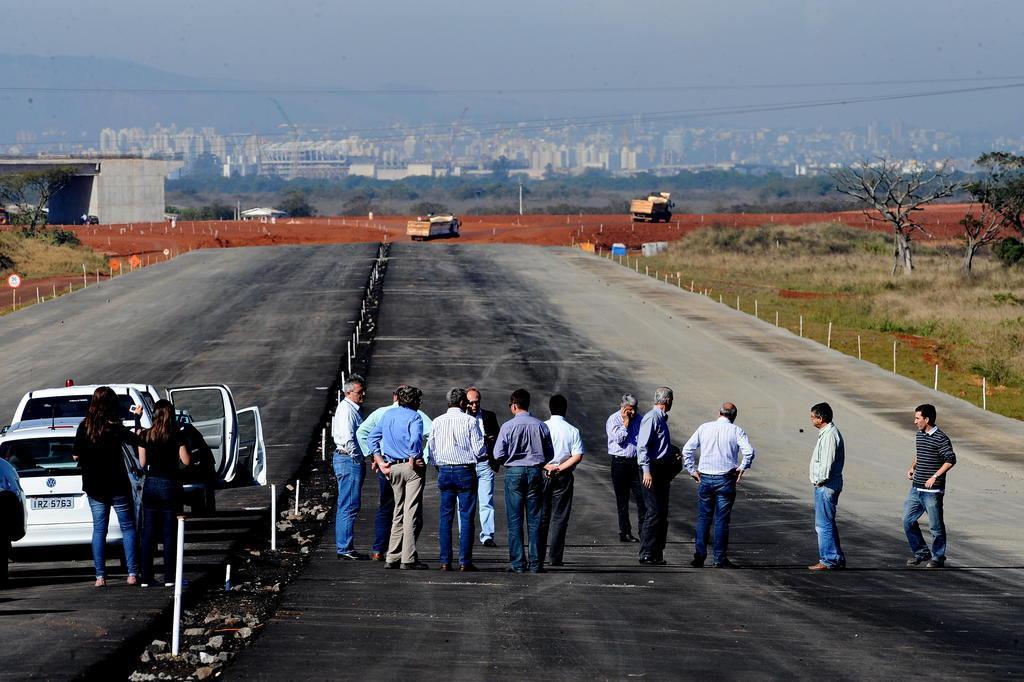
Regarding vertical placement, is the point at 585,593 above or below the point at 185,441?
below

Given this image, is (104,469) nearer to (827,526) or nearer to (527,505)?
(527,505)

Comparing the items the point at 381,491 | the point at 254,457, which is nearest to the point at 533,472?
the point at 381,491

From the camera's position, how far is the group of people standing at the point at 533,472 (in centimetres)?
1457

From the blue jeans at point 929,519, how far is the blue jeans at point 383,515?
554cm

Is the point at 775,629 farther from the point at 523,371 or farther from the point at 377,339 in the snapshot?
the point at 377,339

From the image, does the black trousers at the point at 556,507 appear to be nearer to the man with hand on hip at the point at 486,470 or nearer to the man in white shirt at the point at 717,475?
the man with hand on hip at the point at 486,470

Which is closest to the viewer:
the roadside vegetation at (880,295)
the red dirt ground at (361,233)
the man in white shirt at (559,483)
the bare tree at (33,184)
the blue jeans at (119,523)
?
the blue jeans at (119,523)

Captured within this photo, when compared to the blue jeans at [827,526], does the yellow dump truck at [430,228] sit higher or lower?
higher

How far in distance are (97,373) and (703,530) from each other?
2622 cm

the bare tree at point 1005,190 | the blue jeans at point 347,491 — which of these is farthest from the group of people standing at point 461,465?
the bare tree at point 1005,190

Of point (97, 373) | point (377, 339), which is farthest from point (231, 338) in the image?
point (97, 373)

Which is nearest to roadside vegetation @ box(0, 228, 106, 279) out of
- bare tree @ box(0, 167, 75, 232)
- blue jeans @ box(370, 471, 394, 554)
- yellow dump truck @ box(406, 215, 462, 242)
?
yellow dump truck @ box(406, 215, 462, 242)

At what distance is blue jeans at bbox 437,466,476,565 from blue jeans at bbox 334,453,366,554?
0.93 m

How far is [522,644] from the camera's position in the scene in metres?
11.5
